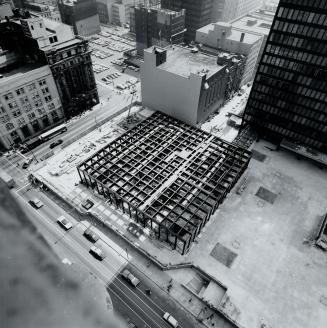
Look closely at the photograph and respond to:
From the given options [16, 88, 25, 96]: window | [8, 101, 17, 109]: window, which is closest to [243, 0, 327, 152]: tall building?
[16, 88, 25, 96]: window

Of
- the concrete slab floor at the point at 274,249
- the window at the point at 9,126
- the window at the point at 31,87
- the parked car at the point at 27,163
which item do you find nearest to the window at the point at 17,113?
the window at the point at 9,126

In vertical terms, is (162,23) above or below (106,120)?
above

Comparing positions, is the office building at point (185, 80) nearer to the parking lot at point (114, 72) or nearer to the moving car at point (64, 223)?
the parking lot at point (114, 72)

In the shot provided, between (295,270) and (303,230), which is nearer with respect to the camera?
(295,270)

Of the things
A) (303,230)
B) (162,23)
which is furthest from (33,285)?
(162,23)

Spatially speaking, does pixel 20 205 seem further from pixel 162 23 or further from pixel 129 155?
pixel 162 23

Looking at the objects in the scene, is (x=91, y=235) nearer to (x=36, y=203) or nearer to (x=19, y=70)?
(x=36, y=203)

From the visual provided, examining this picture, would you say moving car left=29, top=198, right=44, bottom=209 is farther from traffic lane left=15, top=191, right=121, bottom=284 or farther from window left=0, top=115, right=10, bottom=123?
window left=0, top=115, right=10, bottom=123
